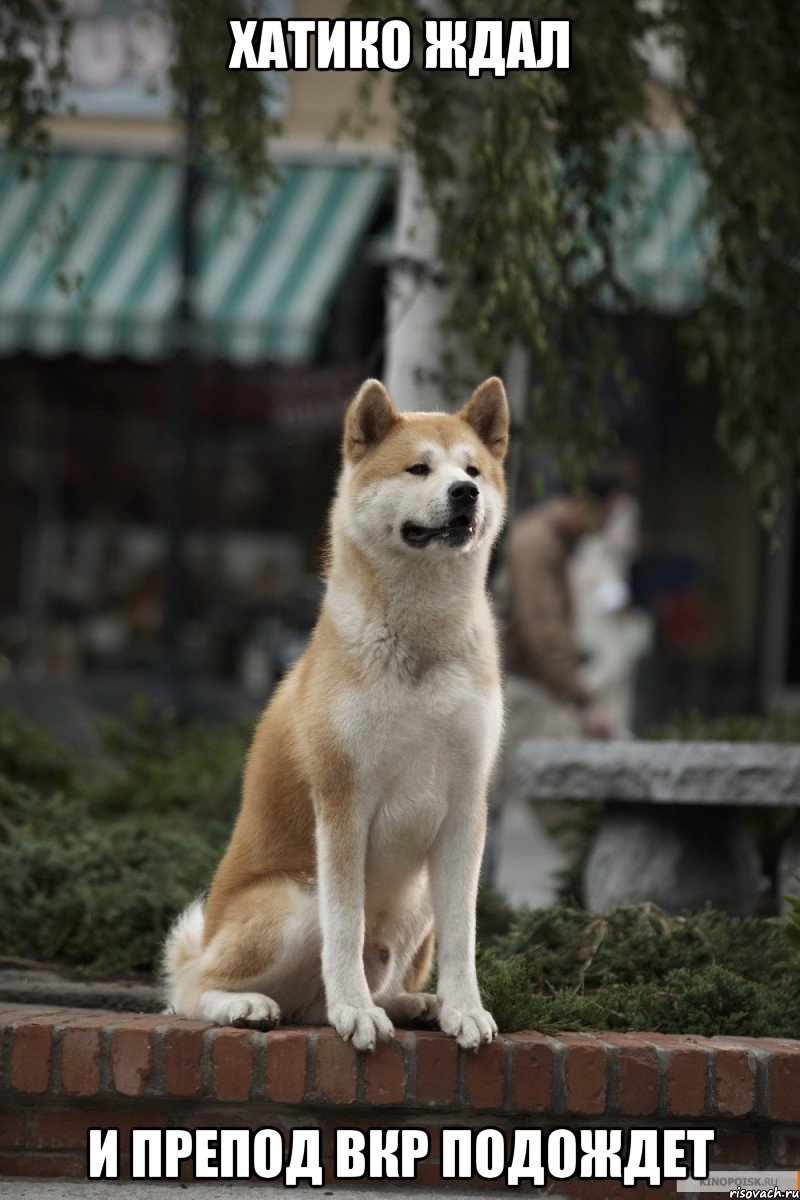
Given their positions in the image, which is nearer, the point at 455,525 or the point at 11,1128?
the point at 455,525

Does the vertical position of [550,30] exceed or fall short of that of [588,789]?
it exceeds it

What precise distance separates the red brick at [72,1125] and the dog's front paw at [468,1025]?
2.26 ft

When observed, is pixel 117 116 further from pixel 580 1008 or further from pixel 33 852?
pixel 580 1008

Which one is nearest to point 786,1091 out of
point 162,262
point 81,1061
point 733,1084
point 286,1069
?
point 733,1084

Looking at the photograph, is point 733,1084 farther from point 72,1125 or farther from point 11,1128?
point 11,1128

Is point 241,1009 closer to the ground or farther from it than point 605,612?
closer to the ground

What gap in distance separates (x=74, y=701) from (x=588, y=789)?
733 centimetres

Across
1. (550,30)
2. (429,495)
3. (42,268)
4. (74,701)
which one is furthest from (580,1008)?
(42,268)

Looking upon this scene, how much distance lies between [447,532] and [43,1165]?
1704 millimetres

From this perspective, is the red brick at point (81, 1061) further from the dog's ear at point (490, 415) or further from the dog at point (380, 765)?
the dog's ear at point (490, 415)

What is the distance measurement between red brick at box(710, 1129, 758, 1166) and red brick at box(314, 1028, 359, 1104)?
2.79 ft

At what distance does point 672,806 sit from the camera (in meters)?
5.59

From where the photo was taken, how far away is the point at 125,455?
1327cm

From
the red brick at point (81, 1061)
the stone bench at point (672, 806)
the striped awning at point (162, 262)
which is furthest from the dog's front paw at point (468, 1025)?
the striped awning at point (162, 262)
